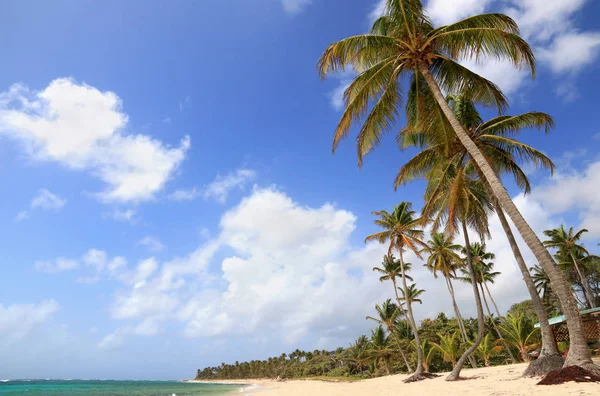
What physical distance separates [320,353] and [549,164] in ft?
211

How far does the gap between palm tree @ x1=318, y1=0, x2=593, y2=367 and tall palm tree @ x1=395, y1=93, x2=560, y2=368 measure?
3.83 feet

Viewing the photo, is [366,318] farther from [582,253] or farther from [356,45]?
[356,45]

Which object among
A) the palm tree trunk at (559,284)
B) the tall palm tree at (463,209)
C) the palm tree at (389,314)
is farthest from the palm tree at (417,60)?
the palm tree at (389,314)

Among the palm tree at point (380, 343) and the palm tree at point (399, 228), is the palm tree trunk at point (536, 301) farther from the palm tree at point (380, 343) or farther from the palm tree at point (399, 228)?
the palm tree at point (380, 343)

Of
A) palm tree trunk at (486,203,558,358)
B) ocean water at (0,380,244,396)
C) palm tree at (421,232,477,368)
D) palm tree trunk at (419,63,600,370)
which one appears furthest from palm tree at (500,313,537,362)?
ocean water at (0,380,244,396)

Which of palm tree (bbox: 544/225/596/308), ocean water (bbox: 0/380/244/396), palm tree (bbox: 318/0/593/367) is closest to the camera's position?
palm tree (bbox: 318/0/593/367)

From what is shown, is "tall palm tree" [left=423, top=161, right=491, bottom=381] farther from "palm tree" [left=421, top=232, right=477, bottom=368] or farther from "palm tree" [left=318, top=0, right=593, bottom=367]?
"palm tree" [left=421, top=232, right=477, bottom=368]

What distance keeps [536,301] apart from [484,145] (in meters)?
6.05

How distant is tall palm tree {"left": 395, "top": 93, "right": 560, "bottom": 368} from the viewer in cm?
1238

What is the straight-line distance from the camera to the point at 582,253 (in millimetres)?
32656

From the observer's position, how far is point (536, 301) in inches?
490

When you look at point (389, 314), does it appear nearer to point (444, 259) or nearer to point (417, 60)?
point (444, 259)

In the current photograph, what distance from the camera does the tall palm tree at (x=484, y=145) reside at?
12383mm

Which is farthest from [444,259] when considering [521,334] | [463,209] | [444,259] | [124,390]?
[124,390]
